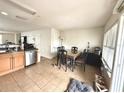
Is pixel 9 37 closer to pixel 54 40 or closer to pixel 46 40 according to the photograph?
pixel 46 40

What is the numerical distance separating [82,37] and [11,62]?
13.2 feet

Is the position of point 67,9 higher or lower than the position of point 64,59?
higher

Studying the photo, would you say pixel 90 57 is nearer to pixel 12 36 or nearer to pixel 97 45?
pixel 97 45

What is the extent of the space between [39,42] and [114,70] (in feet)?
15.9

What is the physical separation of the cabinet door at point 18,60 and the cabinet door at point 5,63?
6.3 inches

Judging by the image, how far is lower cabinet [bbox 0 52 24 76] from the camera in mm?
2652

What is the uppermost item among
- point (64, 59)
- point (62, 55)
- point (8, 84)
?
point (62, 55)

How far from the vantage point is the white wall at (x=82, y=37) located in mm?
4266

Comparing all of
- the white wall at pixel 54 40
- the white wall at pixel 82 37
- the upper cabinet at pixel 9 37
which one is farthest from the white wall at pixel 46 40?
the upper cabinet at pixel 9 37

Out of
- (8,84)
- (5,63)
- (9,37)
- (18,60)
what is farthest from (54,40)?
(9,37)

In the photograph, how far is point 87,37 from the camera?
181 inches

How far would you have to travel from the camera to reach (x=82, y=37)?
15.7 feet

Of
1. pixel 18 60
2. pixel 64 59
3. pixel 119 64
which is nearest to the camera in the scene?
pixel 119 64

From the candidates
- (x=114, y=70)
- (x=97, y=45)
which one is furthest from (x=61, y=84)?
(x=97, y=45)
